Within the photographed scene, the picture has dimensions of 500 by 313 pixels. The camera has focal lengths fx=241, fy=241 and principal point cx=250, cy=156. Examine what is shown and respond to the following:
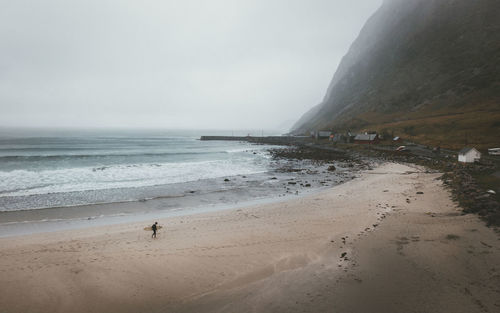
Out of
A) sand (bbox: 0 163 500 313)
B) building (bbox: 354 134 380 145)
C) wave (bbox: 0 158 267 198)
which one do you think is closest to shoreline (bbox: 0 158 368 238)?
sand (bbox: 0 163 500 313)

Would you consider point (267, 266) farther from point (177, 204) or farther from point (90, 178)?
point (90, 178)

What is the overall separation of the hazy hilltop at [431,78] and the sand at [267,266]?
5601cm

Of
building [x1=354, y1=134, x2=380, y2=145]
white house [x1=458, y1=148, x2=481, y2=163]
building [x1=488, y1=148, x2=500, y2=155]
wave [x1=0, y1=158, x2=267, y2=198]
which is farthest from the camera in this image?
building [x1=354, y1=134, x2=380, y2=145]

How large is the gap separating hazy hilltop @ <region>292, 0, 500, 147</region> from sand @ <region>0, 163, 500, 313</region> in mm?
56008

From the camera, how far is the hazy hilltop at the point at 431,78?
7519cm

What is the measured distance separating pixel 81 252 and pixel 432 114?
11751 cm

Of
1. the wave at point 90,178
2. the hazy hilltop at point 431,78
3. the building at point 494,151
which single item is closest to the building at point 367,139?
the hazy hilltop at point 431,78

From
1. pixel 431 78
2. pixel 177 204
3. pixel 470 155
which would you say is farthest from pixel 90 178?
pixel 431 78

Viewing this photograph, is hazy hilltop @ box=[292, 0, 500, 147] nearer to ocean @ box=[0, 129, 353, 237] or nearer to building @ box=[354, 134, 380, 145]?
building @ box=[354, 134, 380, 145]

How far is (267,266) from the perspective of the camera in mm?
10680

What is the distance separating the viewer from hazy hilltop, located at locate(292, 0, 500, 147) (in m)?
75.2

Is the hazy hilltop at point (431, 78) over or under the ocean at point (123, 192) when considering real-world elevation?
over

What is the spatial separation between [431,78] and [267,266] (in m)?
141

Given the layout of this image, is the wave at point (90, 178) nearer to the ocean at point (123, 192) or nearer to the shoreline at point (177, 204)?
the ocean at point (123, 192)
